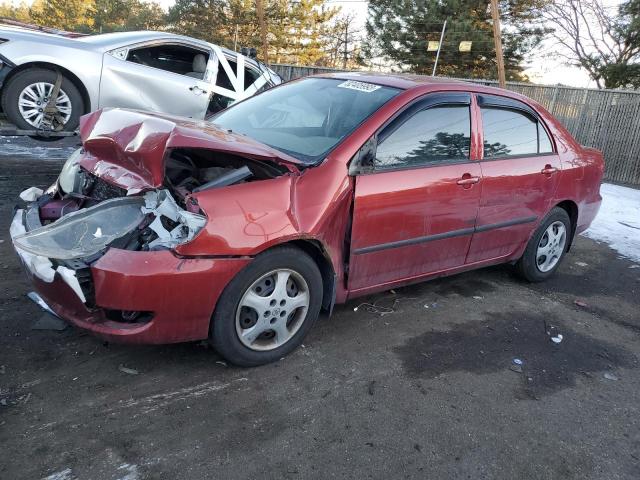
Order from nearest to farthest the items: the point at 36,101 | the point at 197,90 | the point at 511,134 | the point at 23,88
A: the point at 511,134, the point at 23,88, the point at 36,101, the point at 197,90

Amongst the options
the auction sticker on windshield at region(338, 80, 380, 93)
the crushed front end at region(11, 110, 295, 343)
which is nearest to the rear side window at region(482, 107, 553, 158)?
the auction sticker on windshield at region(338, 80, 380, 93)

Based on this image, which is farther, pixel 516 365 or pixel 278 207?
pixel 516 365

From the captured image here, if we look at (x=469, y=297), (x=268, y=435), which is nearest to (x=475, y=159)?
(x=469, y=297)

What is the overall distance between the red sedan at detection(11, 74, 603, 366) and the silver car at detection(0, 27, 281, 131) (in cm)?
279

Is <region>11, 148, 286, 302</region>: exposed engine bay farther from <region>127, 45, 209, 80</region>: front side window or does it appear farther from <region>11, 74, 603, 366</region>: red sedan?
<region>127, 45, 209, 80</region>: front side window

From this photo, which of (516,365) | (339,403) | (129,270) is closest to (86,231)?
(129,270)

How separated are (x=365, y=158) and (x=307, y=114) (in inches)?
28.8

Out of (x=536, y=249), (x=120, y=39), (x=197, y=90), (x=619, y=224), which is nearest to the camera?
(x=536, y=249)

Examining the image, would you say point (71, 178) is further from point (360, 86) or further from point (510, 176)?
point (510, 176)

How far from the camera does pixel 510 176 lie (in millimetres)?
3977

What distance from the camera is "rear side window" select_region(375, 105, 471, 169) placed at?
10.8 feet

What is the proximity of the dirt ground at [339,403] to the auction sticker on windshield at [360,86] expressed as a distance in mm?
1555

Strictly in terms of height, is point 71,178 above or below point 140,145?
below

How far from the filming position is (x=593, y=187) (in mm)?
4910
